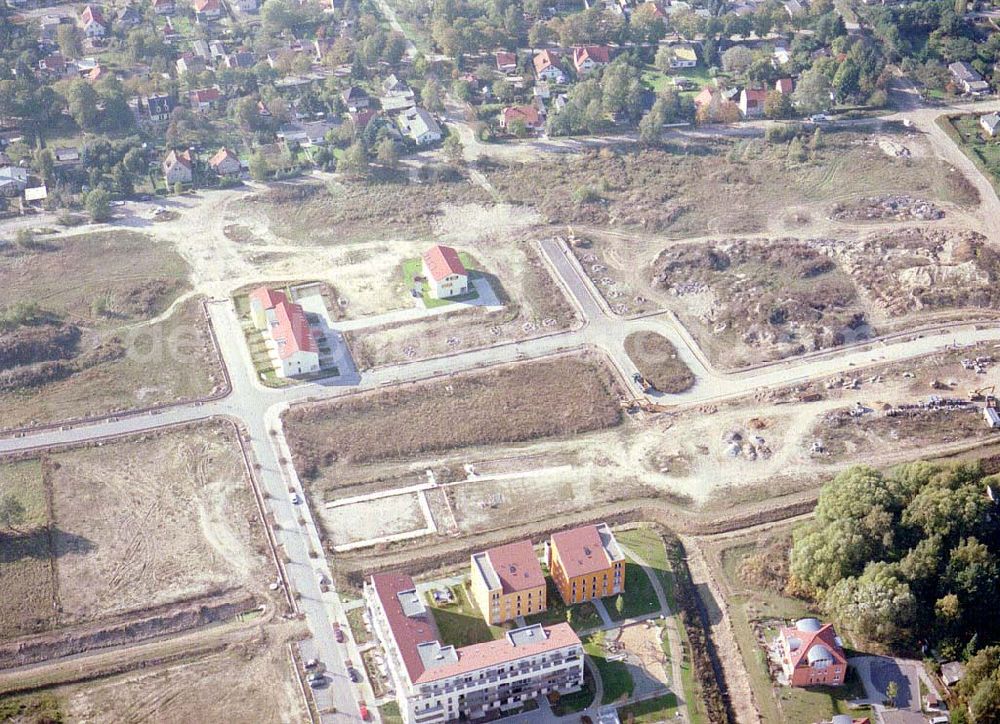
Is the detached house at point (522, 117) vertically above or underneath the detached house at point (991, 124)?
above

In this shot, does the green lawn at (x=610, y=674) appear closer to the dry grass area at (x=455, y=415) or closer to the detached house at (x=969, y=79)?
the dry grass area at (x=455, y=415)

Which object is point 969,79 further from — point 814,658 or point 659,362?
point 814,658

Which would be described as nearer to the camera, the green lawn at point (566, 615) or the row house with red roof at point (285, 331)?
the green lawn at point (566, 615)

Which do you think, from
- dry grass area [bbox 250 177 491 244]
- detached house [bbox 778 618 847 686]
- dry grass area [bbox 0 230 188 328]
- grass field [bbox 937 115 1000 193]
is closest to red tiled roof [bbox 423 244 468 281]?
dry grass area [bbox 250 177 491 244]

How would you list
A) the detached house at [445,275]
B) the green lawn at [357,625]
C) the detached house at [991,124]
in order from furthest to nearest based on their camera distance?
the detached house at [991,124]
the detached house at [445,275]
the green lawn at [357,625]

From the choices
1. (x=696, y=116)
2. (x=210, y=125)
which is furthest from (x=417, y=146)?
(x=696, y=116)

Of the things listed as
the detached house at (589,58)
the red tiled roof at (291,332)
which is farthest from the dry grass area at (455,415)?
the detached house at (589,58)

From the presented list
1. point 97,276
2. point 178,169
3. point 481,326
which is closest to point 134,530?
point 481,326
